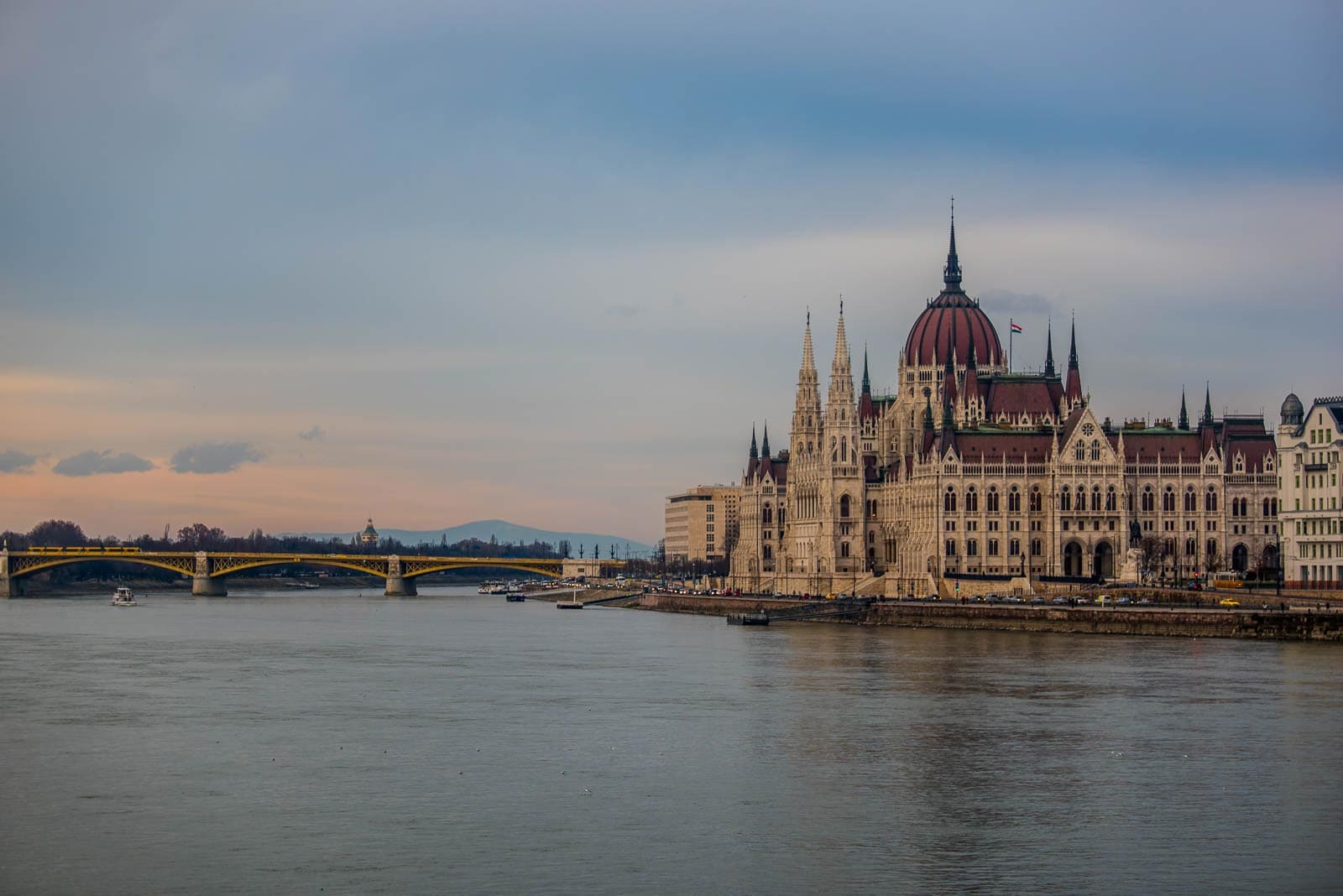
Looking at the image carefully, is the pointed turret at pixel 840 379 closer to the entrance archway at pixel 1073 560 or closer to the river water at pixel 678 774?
the entrance archway at pixel 1073 560

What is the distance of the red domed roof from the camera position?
179875 millimetres

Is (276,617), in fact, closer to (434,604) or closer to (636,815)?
(434,604)

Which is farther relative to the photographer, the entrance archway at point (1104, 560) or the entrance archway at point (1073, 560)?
the entrance archway at point (1073, 560)

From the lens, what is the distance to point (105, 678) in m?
80.1

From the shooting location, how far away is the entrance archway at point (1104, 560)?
5812 inches

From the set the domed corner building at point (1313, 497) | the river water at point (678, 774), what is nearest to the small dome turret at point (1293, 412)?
the domed corner building at point (1313, 497)

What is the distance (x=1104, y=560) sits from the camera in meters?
148

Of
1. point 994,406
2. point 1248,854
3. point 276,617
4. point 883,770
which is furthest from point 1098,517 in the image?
point 1248,854

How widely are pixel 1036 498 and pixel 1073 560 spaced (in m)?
5.57

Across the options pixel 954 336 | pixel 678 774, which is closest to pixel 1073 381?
pixel 954 336

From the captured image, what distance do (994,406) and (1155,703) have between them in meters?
101

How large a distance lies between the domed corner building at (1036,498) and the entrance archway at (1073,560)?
13 centimetres

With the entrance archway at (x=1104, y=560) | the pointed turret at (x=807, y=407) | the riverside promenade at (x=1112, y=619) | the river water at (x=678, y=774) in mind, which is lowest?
the river water at (x=678, y=774)

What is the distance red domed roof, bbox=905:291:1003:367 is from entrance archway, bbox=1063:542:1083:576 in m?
34.1
